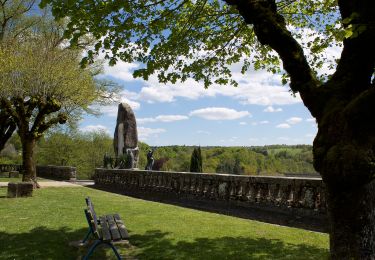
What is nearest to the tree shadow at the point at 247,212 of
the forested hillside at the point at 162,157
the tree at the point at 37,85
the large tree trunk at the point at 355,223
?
the large tree trunk at the point at 355,223

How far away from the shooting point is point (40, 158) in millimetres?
58031

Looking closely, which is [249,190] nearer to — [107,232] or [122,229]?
[122,229]

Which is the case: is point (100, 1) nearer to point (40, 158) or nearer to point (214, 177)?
point (214, 177)

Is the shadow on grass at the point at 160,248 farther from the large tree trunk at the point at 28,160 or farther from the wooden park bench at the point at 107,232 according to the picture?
the large tree trunk at the point at 28,160

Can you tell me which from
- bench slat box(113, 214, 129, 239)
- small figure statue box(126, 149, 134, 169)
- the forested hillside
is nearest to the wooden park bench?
bench slat box(113, 214, 129, 239)

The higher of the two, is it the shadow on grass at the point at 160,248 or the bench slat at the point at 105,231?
the bench slat at the point at 105,231

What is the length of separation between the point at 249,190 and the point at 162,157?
44978 millimetres

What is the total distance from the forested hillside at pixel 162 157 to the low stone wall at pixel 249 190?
12.3 meters

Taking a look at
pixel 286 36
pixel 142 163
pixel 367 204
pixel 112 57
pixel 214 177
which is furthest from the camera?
pixel 142 163

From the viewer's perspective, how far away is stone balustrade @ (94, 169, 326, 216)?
9.95 m

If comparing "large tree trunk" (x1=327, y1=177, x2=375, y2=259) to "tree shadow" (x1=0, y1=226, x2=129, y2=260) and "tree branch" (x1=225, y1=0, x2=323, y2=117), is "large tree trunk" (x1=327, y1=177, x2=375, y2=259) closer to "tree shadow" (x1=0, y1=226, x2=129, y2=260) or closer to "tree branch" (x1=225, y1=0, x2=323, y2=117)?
"tree branch" (x1=225, y1=0, x2=323, y2=117)

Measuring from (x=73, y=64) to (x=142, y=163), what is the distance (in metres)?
49.7

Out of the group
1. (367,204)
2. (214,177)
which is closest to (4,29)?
(214,177)

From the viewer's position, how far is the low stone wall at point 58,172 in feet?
105
